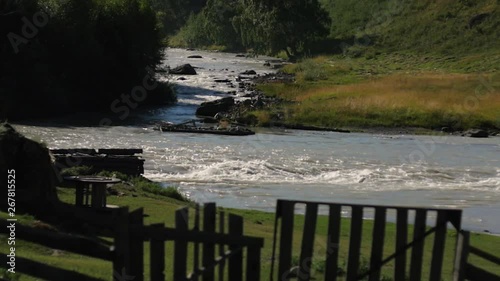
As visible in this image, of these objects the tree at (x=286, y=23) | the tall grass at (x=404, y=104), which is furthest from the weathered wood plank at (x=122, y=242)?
the tree at (x=286, y=23)

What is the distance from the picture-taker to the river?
107 ft

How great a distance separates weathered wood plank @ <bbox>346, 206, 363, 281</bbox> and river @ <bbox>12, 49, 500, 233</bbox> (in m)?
17.8

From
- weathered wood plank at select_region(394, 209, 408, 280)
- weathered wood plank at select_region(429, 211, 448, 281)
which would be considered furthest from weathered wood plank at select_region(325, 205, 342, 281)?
weathered wood plank at select_region(429, 211, 448, 281)

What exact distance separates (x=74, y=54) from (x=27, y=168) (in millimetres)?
45904

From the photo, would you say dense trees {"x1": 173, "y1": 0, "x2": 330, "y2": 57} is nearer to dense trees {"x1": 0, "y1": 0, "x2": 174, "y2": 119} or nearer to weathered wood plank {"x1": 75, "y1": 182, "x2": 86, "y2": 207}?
dense trees {"x1": 0, "y1": 0, "x2": 174, "y2": 119}

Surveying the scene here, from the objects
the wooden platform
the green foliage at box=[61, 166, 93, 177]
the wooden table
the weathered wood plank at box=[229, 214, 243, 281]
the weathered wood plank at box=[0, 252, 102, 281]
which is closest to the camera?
the weathered wood plank at box=[0, 252, 102, 281]

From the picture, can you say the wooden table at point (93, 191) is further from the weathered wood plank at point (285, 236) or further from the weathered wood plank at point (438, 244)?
the weathered wood plank at point (438, 244)

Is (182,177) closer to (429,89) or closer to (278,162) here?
(278,162)

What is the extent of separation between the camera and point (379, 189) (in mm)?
34938

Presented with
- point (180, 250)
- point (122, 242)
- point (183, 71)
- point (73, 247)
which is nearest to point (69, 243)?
point (73, 247)

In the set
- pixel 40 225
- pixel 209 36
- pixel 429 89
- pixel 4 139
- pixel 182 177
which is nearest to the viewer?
pixel 40 225

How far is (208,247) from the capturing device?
9.09 metres

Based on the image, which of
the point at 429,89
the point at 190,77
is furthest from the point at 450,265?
the point at 190,77

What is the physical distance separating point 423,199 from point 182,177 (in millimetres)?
9235
